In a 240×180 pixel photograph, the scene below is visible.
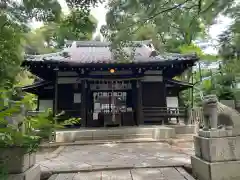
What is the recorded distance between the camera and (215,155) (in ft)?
10.1

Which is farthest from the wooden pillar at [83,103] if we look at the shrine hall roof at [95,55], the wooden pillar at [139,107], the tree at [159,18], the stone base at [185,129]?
the tree at [159,18]

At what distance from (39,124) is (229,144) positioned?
9.71ft

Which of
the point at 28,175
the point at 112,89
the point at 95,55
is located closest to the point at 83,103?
the point at 112,89

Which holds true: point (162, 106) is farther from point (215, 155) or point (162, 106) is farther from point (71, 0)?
point (71, 0)

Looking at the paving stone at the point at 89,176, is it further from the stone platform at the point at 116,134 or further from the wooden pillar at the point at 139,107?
the wooden pillar at the point at 139,107

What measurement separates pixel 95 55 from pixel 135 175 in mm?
8678

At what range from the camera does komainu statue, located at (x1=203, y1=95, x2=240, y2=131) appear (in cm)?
324

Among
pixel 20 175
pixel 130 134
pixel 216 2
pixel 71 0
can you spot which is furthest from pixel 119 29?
pixel 130 134

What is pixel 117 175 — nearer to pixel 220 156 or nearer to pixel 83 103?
pixel 220 156

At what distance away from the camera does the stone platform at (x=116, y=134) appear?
751 cm

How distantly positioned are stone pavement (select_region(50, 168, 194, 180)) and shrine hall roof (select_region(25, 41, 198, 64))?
18.8ft

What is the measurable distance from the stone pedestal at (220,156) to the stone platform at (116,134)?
4.38 m

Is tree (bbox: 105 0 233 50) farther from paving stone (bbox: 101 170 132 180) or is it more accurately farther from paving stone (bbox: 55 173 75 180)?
paving stone (bbox: 55 173 75 180)

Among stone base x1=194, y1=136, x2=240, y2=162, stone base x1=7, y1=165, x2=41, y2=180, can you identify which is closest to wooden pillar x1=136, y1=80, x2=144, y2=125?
stone base x1=194, y1=136, x2=240, y2=162
